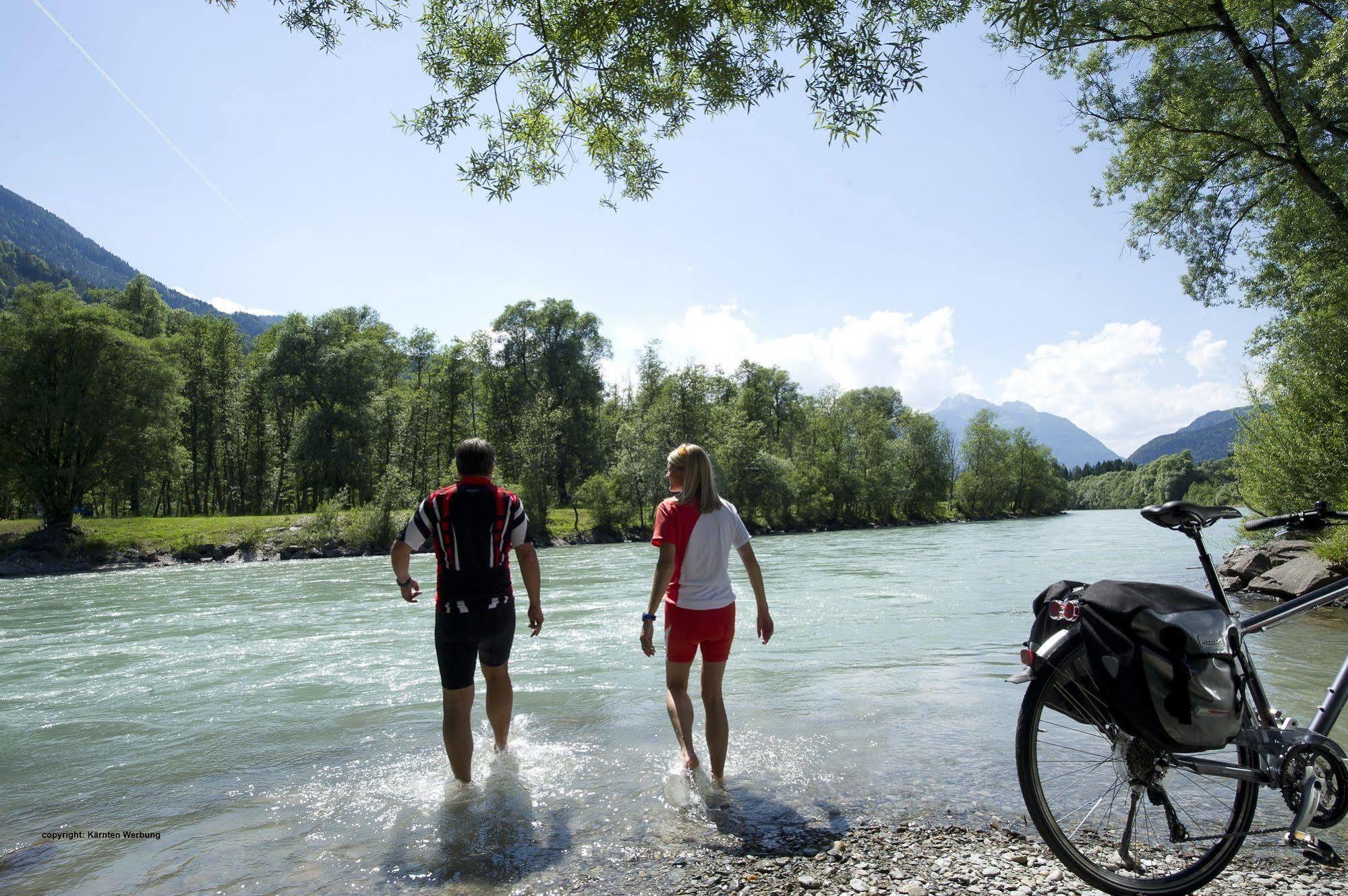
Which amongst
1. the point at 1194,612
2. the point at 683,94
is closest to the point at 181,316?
the point at 683,94

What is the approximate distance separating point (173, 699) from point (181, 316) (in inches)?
2331

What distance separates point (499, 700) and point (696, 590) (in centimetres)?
182

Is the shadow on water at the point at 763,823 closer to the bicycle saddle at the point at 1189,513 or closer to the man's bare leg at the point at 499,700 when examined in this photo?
the man's bare leg at the point at 499,700

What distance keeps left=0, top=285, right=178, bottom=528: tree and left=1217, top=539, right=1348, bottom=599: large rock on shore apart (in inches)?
1636

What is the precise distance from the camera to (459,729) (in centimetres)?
503

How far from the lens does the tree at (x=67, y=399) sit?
32781 millimetres

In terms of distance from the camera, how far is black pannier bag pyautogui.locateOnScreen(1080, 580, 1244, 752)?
2.76 m

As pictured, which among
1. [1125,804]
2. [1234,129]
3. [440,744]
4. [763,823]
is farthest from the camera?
[1234,129]

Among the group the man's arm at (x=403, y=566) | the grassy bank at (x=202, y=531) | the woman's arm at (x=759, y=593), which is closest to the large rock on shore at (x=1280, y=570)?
the woman's arm at (x=759, y=593)

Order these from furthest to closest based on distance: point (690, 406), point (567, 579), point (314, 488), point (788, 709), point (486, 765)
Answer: point (690, 406)
point (314, 488)
point (567, 579)
point (788, 709)
point (486, 765)

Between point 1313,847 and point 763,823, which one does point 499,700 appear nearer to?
point 763,823

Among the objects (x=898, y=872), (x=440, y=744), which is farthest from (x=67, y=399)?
(x=898, y=872)

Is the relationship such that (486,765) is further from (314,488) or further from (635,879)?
(314,488)

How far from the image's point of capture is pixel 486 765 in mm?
5500
